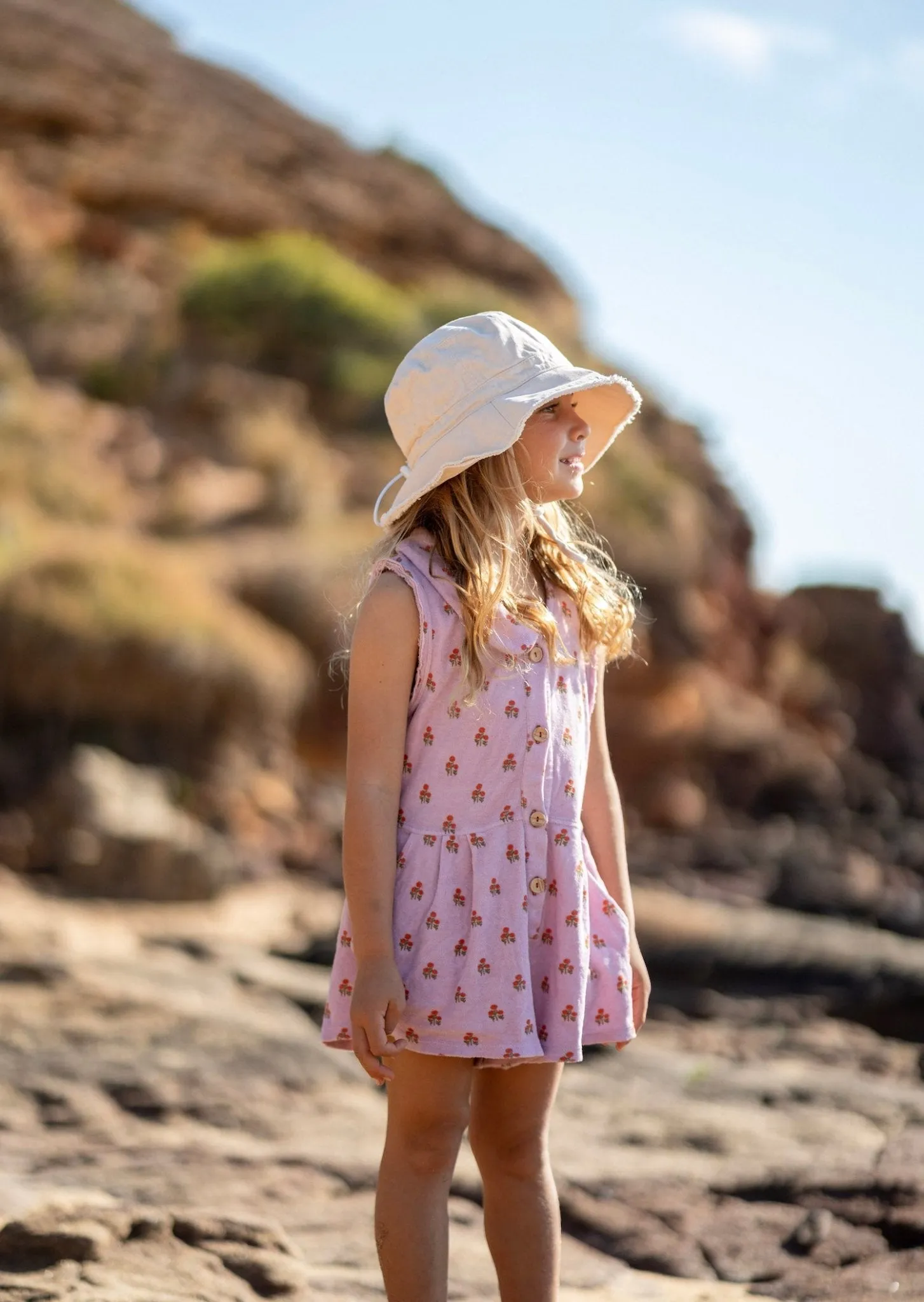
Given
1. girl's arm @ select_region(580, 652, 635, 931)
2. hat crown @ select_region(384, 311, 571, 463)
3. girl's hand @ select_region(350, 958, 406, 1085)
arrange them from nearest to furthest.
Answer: girl's hand @ select_region(350, 958, 406, 1085) → hat crown @ select_region(384, 311, 571, 463) → girl's arm @ select_region(580, 652, 635, 931)

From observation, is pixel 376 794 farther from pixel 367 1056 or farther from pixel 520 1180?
pixel 520 1180

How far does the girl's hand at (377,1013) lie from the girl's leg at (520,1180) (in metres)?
0.23

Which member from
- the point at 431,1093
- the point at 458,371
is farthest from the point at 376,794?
the point at 458,371

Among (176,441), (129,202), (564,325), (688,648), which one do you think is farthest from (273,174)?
(688,648)

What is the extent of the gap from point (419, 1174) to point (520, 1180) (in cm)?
16

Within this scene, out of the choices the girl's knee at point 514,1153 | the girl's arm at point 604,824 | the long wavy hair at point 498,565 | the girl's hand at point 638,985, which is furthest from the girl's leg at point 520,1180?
the long wavy hair at point 498,565

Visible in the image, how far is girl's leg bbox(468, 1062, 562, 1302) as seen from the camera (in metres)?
2.03

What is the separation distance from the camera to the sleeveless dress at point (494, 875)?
1983 mm

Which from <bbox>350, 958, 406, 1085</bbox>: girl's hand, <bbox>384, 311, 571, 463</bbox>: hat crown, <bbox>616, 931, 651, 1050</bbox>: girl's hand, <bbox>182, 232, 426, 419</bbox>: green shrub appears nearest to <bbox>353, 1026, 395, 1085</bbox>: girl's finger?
<bbox>350, 958, 406, 1085</bbox>: girl's hand

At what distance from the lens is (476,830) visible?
6.75 ft

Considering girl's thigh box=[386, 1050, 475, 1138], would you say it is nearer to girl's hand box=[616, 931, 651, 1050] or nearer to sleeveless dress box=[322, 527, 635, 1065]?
sleeveless dress box=[322, 527, 635, 1065]

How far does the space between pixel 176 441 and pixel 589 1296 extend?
15.2 metres

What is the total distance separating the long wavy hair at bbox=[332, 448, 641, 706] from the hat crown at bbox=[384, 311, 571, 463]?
0.09 m

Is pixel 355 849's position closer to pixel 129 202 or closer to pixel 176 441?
pixel 176 441
